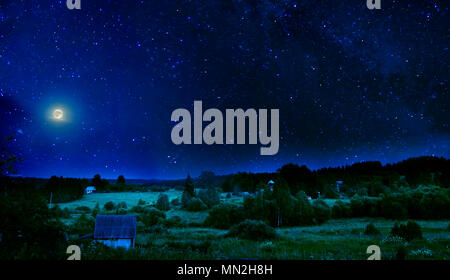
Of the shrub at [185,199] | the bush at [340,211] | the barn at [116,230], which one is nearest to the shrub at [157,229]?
the barn at [116,230]

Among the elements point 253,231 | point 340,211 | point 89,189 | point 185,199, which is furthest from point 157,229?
point 89,189

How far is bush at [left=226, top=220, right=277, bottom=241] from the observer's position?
92.0 feet

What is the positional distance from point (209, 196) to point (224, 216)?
15.0 meters

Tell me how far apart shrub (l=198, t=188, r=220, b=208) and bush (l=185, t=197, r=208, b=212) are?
2.05 meters

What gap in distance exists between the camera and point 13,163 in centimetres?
761

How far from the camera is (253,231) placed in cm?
2905

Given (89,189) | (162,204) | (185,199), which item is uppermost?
(89,189)

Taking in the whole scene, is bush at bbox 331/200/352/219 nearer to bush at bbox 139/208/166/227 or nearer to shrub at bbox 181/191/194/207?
shrub at bbox 181/191/194/207

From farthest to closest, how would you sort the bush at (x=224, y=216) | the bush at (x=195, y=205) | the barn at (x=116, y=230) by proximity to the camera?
the bush at (x=195, y=205) < the bush at (x=224, y=216) < the barn at (x=116, y=230)

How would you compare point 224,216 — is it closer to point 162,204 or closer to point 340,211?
point 162,204

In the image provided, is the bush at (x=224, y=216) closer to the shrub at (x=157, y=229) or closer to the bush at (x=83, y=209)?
the shrub at (x=157, y=229)

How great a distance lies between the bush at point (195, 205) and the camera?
50.6 m

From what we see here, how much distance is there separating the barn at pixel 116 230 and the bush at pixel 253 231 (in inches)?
513
